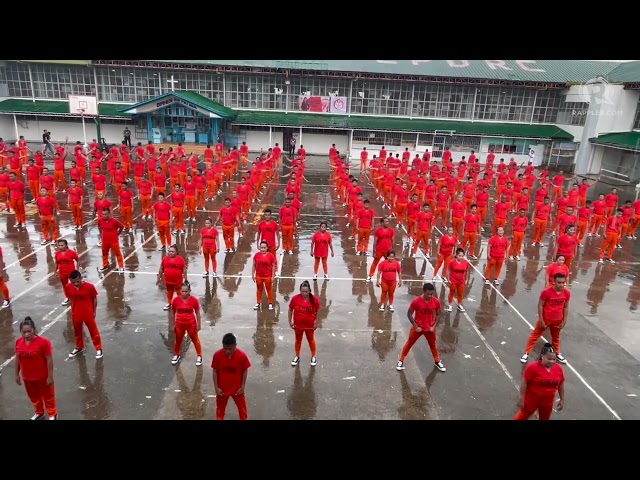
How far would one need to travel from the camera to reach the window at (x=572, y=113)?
114 ft

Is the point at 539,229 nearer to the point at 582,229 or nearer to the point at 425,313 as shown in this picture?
the point at 582,229

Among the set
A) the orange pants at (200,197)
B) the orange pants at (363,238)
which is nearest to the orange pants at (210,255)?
the orange pants at (363,238)

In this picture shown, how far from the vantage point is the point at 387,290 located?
1013 centimetres

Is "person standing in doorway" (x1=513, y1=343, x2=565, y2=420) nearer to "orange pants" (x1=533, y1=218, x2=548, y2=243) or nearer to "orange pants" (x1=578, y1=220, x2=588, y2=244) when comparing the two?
"orange pants" (x1=533, y1=218, x2=548, y2=243)

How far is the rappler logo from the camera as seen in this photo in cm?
3191

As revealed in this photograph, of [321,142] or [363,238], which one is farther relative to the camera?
[321,142]

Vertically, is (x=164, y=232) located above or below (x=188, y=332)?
above

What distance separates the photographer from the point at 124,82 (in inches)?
1410

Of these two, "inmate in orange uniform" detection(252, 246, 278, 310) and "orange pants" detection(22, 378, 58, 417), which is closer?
"orange pants" detection(22, 378, 58, 417)

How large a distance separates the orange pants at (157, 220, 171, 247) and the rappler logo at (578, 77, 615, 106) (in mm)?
32148

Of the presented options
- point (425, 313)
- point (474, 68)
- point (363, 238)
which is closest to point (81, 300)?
point (425, 313)

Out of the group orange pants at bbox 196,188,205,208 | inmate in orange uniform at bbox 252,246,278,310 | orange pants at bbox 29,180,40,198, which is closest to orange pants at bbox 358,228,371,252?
inmate in orange uniform at bbox 252,246,278,310

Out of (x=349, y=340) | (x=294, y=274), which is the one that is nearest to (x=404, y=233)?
(x=294, y=274)

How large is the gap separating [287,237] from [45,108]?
98.3ft
